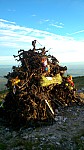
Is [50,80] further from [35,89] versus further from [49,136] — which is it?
[49,136]

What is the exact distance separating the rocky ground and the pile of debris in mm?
852

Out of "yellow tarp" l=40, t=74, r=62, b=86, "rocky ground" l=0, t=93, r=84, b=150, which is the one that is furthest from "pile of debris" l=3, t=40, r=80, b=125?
"rocky ground" l=0, t=93, r=84, b=150

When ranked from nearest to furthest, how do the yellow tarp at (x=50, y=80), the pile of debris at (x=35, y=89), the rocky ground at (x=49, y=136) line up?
the rocky ground at (x=49, y=136) → the pile of debris at (x=35, y=89) → the yellow tarp at (x=50, y=80)

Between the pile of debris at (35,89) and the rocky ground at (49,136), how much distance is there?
852 millimetres

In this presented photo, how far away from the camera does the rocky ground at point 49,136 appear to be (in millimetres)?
14164

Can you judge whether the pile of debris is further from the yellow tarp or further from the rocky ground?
the rocky ground

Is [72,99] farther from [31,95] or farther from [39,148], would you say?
[39,148]

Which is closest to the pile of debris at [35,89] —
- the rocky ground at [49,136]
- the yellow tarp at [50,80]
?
the yellow tarp at [50,80]

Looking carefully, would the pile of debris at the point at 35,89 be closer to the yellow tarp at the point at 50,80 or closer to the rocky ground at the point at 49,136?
the yellow tarp at the point at 50,80

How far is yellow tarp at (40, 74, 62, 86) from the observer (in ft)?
62.9

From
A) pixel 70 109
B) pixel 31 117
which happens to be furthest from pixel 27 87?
pixel 70 109

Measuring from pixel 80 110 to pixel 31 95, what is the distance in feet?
14.6

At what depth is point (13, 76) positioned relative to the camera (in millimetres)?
19078

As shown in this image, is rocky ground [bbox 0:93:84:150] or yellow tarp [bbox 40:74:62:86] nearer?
rocky ground [bbox 0:93:84:150]
